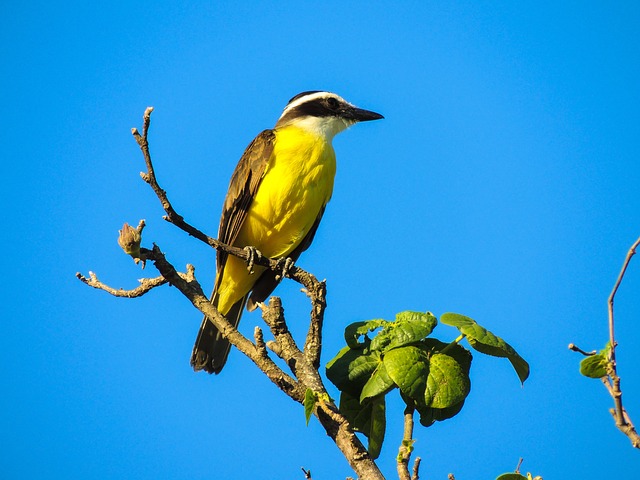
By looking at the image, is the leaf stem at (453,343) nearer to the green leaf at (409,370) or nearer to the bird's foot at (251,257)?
the green leaf at (409,370)

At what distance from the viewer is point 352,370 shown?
3.55 m

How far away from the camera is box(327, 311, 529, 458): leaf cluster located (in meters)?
3.36

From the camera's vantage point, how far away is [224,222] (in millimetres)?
6766

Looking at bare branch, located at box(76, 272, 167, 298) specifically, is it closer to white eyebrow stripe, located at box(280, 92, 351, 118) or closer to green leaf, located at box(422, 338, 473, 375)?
green leaf, located at box(422, 338, 473, 375)

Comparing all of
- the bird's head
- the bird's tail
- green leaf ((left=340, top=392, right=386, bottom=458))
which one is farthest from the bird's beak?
green leaf ((left=340, top=392, right=386, bottom=458))

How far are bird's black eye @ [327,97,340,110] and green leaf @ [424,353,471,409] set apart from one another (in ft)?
14.9

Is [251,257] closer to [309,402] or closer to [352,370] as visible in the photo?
[352,370]

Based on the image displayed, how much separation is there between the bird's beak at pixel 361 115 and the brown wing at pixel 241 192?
1.16 metres

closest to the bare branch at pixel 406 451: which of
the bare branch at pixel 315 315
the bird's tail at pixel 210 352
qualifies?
the bare branch at pixel 315 315

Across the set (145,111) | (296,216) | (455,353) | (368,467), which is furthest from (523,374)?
(296,216)

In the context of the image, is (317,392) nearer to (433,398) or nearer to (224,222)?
(433,398)

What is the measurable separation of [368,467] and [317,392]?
0.46 metres

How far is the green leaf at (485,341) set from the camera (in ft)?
11.0

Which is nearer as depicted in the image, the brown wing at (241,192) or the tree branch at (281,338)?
the tree branch at (281,338)
